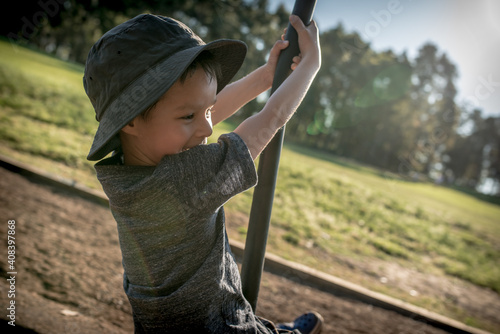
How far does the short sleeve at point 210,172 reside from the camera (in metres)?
1.18

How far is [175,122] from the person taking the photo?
4.09ft

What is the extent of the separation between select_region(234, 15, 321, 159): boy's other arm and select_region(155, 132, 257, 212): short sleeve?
10cm

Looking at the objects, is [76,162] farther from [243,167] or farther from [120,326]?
[243,167]

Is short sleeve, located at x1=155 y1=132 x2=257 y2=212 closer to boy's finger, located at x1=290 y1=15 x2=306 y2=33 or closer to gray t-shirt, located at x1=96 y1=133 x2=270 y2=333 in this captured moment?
gray t-shirt, located at x1=96 y1=133 x2=270 y2=333

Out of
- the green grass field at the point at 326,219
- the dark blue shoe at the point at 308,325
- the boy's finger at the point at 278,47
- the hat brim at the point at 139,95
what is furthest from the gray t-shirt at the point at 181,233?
the green grass field at the point at 326,219

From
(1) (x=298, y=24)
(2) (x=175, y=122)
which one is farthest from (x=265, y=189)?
(1) (x=298, y=24)

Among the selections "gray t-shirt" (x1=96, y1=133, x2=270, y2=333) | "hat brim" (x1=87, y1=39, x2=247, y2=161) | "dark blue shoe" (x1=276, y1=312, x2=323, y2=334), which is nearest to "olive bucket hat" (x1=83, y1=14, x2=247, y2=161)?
"hat brim" (x1=87, y1=39, x2=247, y2=161)

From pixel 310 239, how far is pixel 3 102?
7.86 m

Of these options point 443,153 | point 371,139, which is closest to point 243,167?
point 371,139

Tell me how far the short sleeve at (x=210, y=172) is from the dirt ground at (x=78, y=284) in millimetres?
1482

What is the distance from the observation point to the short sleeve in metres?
1.18

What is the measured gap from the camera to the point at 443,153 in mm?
53812

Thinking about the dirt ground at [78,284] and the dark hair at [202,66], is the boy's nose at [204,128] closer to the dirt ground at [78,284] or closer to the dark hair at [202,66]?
the dark hair at [202,66]

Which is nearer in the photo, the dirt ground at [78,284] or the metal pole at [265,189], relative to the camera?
the metal pole at [265,189]
